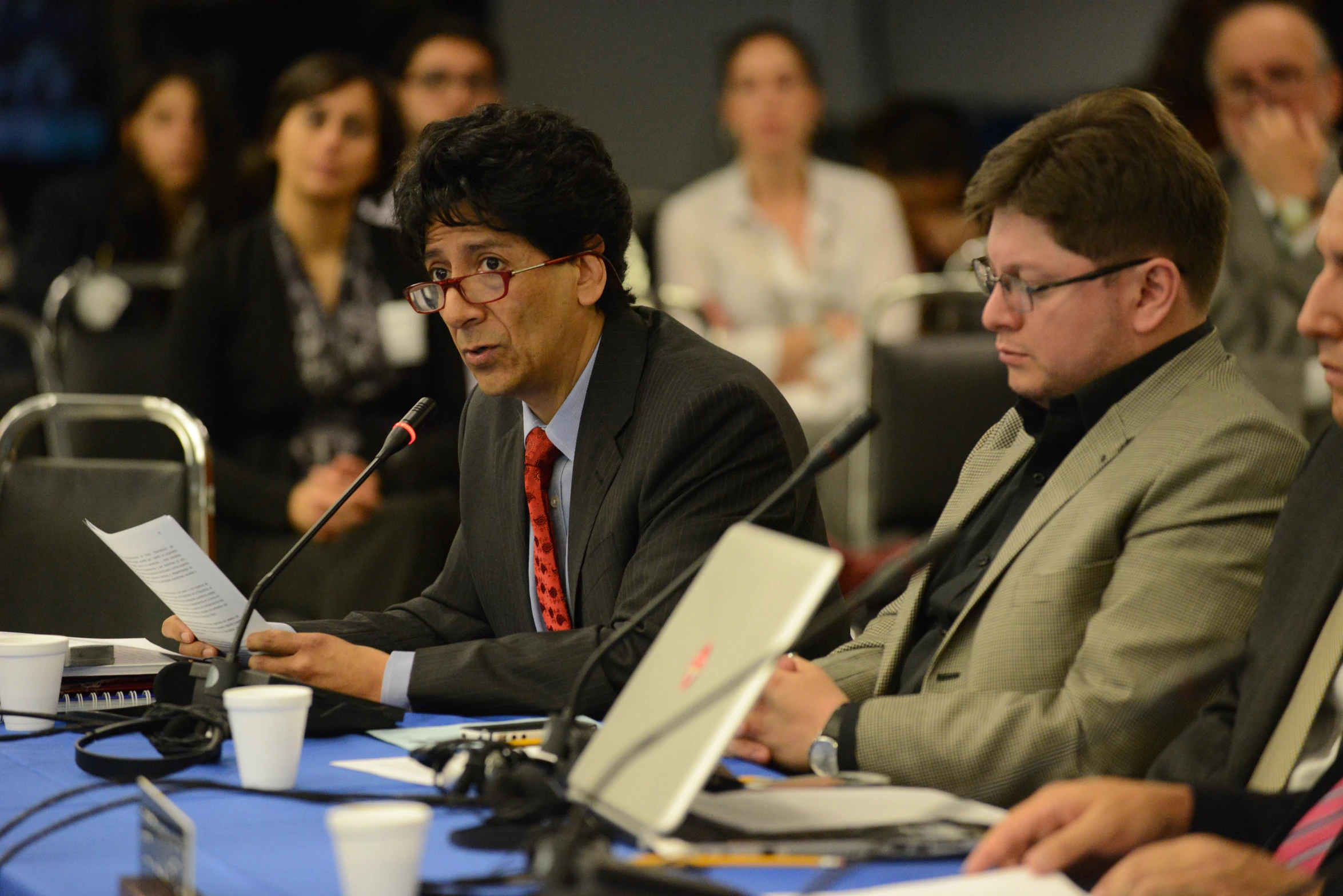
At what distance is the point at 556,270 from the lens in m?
2.21

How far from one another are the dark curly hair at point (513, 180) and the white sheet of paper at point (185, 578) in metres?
0.62

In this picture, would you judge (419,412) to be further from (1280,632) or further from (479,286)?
(1280,632)

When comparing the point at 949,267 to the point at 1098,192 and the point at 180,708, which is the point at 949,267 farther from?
the point at 180,708

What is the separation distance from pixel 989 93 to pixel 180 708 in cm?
610

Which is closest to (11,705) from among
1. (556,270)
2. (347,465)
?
(556,270)

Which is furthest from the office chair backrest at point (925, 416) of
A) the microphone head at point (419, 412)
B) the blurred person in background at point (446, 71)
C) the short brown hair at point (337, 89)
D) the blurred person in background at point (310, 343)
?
the microphone head at point (419, 412)

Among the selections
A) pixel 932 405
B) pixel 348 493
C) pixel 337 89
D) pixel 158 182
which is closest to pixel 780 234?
pixel 932 405

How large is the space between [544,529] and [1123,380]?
2.83 feet

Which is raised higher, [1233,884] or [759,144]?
[759,144]

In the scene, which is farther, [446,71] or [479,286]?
[446,71]

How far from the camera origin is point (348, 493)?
1.89 meters

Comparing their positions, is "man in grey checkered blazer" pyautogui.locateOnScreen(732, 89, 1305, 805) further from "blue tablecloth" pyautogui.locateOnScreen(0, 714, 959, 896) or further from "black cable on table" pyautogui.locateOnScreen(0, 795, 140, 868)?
"black cable on table" pyautogui.locateOnScreen(0, 795, 140, 868)

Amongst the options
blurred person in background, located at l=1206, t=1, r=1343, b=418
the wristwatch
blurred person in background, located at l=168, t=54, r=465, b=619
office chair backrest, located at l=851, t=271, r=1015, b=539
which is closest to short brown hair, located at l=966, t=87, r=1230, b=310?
the wristwatch

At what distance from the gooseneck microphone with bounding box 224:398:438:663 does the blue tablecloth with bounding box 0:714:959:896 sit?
194 millimetres
